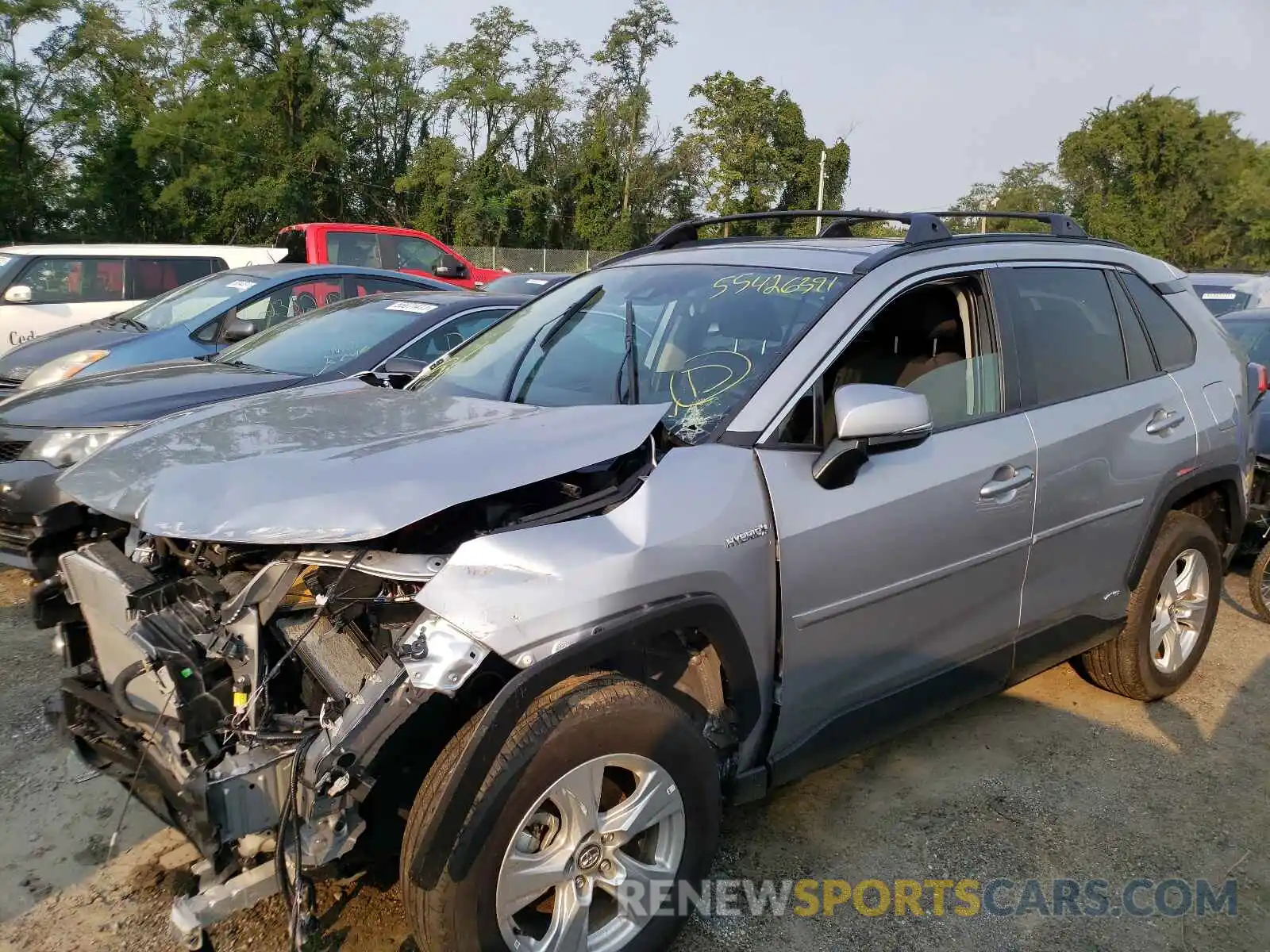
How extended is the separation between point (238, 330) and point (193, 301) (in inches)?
59.4

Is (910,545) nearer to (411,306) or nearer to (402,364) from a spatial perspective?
(402,364)

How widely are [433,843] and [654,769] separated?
23.0 inches

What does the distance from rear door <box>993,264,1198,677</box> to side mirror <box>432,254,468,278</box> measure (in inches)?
399

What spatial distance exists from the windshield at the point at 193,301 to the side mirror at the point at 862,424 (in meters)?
6.20

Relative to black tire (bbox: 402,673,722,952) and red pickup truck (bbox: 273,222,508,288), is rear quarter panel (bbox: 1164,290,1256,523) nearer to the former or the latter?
black tire (bbox: 402,673,722,952)

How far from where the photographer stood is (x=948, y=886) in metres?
2.94

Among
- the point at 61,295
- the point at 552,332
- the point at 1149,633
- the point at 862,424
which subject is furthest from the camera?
the point at 61,295

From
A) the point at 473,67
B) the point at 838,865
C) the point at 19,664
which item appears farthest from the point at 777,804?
the point at 473,67

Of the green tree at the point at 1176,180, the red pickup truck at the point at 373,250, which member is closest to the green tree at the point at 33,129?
the red pickup truck at the point at 373,250

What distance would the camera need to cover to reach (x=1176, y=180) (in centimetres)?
4431

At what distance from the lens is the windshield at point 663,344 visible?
2889mm

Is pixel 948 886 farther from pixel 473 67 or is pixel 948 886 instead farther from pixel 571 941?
pixel 473 67

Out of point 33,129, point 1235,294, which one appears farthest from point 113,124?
point 1235,294

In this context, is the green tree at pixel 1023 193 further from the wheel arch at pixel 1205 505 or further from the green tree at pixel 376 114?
the wheel arch at pixel 1205 505
